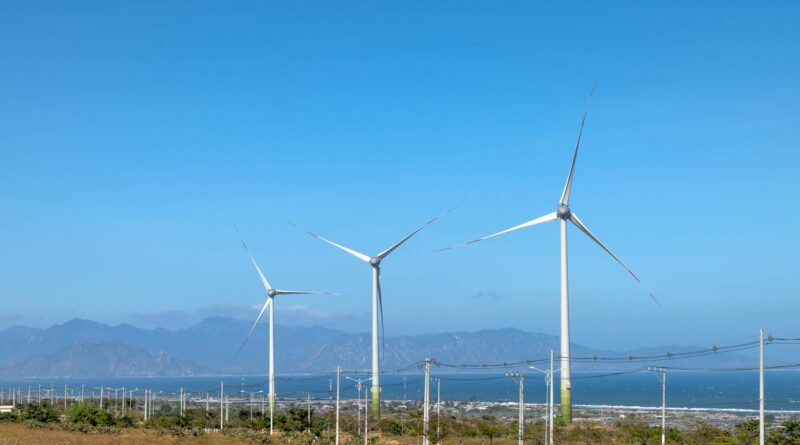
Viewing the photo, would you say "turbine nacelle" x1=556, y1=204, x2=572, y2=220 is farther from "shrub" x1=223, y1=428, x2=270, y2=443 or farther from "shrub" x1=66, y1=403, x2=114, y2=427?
"shrub" x1=66, y1=403, x2=114, y2=427

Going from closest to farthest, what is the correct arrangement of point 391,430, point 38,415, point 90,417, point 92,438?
point 92,438 → point 391,430 → point 90,417 → point 38,415

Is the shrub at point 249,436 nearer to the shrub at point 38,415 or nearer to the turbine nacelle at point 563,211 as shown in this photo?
the shrub at point 38,415

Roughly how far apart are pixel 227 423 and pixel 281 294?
14658 mm

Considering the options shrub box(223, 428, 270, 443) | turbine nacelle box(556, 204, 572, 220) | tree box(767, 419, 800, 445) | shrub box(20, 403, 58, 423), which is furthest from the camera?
shrub box(20, 403, 58, 423)

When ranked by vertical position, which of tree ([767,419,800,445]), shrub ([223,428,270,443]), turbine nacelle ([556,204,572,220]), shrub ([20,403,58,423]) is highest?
turbine nacelle ([556,204,572,220])

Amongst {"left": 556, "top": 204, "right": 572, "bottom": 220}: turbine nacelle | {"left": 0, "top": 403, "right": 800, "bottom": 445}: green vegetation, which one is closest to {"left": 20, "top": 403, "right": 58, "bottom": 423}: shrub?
{"left": 0, "top": 403, "right": 800, "bottom": 445}: green vegetation

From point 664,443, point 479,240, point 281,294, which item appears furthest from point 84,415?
point 664,443

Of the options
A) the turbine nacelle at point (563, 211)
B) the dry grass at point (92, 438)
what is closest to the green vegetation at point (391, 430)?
the dry grass at point (92, 438)

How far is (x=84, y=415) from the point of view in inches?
3430

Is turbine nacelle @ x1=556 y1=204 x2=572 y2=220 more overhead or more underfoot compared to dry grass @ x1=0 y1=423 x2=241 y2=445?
more overhead

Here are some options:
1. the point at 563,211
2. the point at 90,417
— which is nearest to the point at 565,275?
the point at 563,211

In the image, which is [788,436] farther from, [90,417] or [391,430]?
[90,417]

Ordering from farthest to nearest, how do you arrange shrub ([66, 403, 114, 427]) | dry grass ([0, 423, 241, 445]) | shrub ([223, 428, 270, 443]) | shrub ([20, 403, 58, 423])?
shrub ([20, 403, 58, 423]), shrub ([66, 403, 114, 427]), shrub ([223, 428, 270, 443]), dry grass ([0, 423, 241, 445])

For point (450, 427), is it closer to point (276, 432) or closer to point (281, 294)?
point (276, 432)
